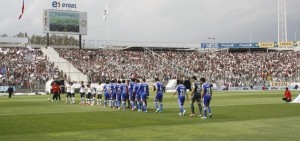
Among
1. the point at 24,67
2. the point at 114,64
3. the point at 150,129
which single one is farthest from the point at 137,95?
the point at 114,64

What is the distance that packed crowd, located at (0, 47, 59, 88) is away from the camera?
6571cm

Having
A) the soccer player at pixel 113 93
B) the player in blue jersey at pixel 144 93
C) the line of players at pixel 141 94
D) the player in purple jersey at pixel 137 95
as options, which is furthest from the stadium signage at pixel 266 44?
the player in blue jersey at pixel 144 93

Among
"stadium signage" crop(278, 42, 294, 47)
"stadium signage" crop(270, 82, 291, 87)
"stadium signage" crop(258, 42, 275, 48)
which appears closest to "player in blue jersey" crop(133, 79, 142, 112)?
"stadium signage" crop(270, 82, 291, 87)

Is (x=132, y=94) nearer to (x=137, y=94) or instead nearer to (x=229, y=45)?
Result: (x=137, y=94)

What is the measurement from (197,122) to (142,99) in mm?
7555

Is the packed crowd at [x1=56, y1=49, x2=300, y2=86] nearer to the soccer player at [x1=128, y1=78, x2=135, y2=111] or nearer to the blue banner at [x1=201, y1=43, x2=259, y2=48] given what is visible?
the blue banner at [x1=201, y1=43, x2=259, y2=48]

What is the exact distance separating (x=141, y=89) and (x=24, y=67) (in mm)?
49278

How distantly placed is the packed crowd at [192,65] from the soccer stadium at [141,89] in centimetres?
21

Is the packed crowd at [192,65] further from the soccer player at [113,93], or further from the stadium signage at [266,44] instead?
the soccer player at [113,93]

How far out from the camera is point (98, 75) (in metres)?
74.3

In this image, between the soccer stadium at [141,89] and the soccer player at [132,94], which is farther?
the soccer player at [132,94]

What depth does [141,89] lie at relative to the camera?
27.7 metres

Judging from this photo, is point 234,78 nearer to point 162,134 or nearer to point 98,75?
point 98,75

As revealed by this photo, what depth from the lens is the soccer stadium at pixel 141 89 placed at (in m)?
17.5
